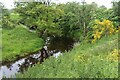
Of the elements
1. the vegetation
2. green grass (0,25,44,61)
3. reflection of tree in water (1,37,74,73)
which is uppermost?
the vegetation

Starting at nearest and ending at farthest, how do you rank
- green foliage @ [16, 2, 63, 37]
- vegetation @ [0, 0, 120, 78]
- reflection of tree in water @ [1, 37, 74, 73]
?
vegetation @ [0, 0, 120, 78] → reflection of tree in water @ [1, 37, 74, 73] → green foliage @ [16, 2, 63, 37]

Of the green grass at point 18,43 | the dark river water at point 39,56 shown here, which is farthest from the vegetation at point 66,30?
the dark river water at point 39,56

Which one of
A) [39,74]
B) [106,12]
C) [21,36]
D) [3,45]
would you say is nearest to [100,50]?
[39,74]

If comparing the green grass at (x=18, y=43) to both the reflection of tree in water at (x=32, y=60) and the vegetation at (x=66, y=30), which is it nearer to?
the vegetation at (x=66, y=30)

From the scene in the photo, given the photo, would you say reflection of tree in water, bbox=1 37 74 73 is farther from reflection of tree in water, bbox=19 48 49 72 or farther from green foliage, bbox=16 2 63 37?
Answer: green foliage, bbox=16 2 63 37

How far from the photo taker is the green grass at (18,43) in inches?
826

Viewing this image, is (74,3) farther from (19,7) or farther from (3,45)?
(3,45)

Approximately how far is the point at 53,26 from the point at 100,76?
1792 cm

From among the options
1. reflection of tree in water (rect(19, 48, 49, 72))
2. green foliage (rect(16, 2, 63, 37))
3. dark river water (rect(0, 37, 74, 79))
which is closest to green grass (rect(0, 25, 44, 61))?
dark river water (rect(0, 37, 74, 79))

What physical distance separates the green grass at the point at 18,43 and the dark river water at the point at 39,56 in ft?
2.34

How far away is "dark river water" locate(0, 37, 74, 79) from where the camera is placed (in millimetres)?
17547

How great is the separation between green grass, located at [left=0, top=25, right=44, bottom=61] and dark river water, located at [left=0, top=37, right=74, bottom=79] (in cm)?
71

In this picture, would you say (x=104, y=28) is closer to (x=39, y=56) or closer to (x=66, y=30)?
(x=39, y=56)

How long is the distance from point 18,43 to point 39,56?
13.1 ft
